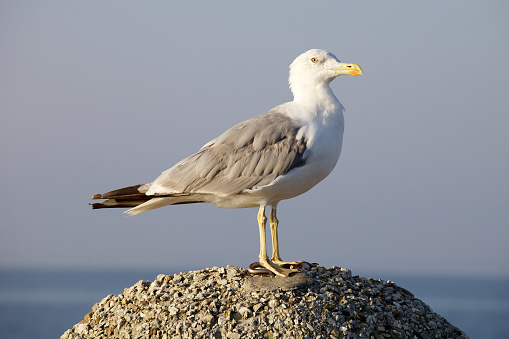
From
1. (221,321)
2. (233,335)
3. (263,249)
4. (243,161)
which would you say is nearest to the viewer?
(233,335)

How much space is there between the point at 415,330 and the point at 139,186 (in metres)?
4.91

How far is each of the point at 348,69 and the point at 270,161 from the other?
197cm

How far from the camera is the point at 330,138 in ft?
32.6

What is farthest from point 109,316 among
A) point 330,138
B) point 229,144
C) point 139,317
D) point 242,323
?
point 330,138

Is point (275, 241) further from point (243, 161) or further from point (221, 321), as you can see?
point (221, 321)

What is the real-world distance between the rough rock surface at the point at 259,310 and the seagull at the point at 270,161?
1.74 ft

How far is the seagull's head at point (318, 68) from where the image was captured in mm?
10305

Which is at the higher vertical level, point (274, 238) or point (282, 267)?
point (274, 238)

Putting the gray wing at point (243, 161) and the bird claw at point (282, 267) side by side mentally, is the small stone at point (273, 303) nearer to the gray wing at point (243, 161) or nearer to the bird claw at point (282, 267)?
the bird claw at point (282, 267)

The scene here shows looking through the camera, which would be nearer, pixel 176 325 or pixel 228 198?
pixel 176 325

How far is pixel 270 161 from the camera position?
966 centimetres

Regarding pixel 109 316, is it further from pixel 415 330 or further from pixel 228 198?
pixel 415 330

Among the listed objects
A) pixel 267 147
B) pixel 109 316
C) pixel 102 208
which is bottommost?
pixel 109 316

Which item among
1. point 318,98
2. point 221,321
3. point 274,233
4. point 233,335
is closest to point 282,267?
point 274,233
